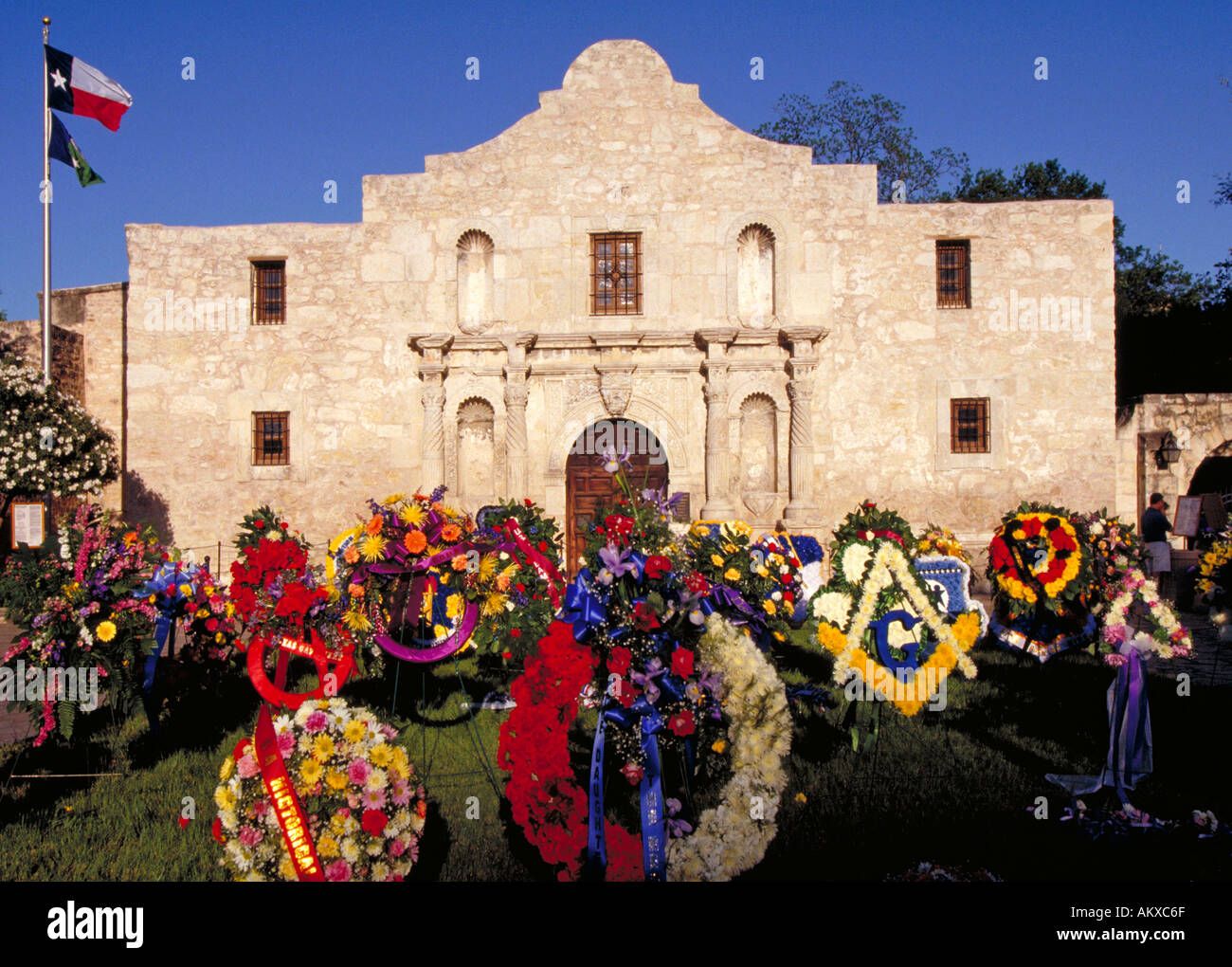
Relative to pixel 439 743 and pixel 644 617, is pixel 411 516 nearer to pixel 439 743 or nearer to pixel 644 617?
pixel 439 743

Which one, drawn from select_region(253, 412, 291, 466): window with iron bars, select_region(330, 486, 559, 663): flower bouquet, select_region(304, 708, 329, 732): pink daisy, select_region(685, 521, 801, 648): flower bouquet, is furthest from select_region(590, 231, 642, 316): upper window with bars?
select_region(304, 708, 329, 732): pink daisy

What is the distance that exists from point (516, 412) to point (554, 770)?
1249cm

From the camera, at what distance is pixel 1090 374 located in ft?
54.4

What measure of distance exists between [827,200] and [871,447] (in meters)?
4.77

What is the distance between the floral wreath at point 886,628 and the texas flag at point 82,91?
16.5 meters

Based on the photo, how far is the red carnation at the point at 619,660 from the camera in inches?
188

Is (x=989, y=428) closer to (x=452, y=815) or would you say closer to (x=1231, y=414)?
(x=1231, y=414)

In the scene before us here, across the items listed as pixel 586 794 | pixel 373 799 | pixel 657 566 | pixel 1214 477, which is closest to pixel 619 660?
pixel 657 566

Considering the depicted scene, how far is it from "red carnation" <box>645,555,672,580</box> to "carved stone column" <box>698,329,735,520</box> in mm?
11410

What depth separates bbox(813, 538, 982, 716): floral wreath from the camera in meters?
A: 7.92

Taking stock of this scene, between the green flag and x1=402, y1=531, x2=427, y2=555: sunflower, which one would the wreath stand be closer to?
x1=402, y1=531, x2=427, y2=555: sunflower

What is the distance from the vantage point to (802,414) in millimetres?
16500

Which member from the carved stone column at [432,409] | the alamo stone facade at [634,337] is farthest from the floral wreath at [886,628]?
the carved stone column at [432,409]

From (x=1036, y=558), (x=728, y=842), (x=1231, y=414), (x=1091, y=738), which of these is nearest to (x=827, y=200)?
(x=1036, y=558)
